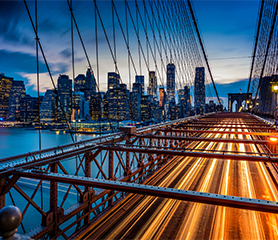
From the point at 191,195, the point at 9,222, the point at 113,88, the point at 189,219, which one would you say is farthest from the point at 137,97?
the point at 9,222

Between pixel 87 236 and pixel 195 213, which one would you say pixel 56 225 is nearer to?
pixel 87 236

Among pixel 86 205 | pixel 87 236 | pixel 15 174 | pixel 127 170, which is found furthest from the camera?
pixel 127 170

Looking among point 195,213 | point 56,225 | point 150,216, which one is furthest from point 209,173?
point 56,225

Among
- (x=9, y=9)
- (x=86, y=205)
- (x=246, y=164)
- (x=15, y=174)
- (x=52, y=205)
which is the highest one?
(x=9, y=9)

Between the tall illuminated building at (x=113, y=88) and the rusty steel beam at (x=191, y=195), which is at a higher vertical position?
the tall illuminated building at (x=113, y=88)

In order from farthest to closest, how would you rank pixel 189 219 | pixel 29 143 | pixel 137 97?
pixel 29 143
pixel 137 97
pixel 189 219

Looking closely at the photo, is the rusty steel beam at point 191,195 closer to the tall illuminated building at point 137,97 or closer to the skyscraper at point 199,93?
the tall illuminated building at point 137,97

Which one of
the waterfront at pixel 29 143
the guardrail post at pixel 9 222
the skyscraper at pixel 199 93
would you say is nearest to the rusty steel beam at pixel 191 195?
the guardrail post at pixel 9 222

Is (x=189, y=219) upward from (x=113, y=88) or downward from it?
downward

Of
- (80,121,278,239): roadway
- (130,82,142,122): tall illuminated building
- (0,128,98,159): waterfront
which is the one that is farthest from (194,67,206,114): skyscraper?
(0,128,98,159): waterfront

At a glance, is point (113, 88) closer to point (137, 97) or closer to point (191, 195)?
point (191, 195)

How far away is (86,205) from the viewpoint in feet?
19.9

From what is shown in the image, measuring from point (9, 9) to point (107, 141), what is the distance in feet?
26.2

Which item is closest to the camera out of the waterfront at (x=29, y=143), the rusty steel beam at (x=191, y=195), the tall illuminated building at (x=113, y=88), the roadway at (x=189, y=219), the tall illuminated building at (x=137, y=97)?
the rusty steel beam at (x=191, y=195)
